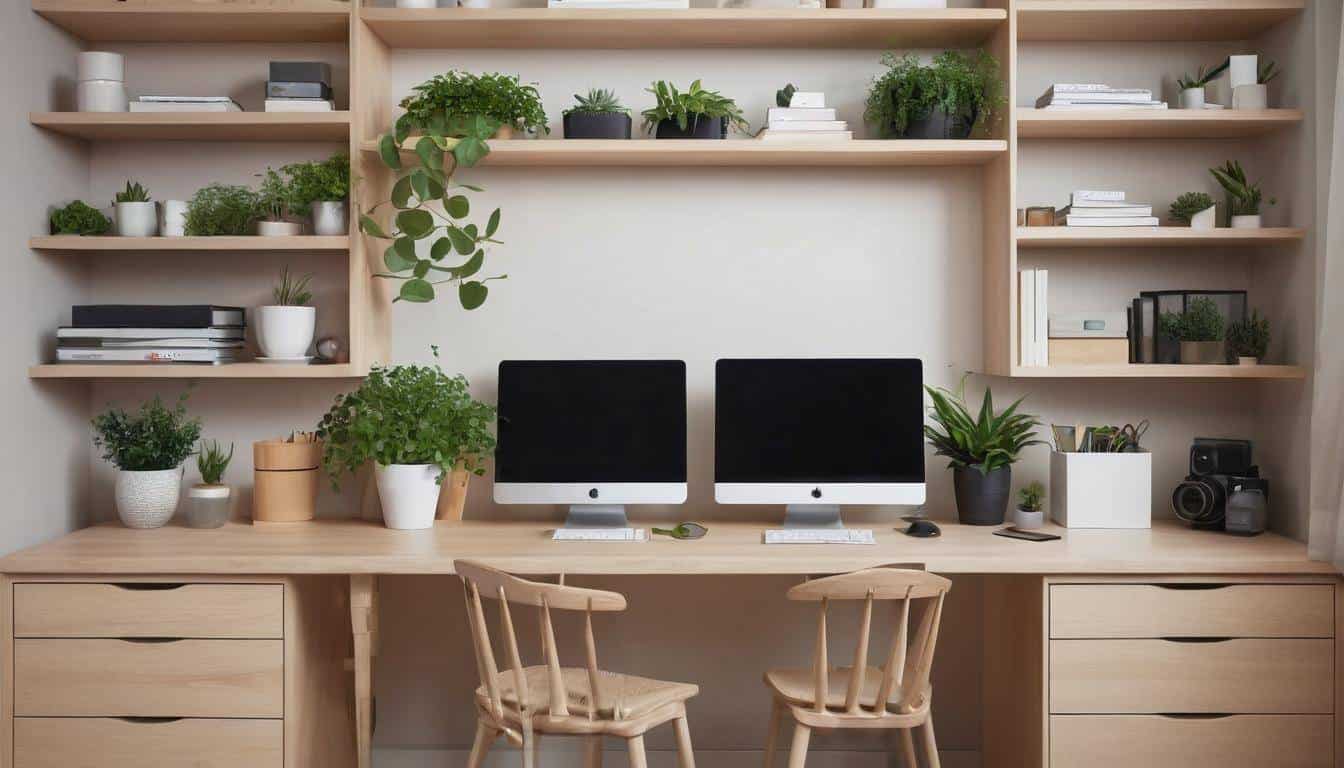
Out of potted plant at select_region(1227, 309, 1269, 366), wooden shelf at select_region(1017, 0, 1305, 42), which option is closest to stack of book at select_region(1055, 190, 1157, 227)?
potted plant at select_region(1227, 309, 1269, 366)

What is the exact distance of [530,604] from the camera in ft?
7.41

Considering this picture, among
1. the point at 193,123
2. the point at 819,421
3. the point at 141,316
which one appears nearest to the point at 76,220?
the point at 141,316

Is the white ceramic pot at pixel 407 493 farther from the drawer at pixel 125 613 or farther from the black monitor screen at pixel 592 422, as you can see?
the drawer at pixel 125 613

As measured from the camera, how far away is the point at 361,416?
2.75 m

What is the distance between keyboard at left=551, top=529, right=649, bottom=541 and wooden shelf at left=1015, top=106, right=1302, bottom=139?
1507mm

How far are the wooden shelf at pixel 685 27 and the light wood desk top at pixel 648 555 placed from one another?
1.38m

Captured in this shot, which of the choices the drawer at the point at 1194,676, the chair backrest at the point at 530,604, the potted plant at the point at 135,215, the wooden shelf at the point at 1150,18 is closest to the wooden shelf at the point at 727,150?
the wooden shelf at the point at 1150,18

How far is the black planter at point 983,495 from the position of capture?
284 cm

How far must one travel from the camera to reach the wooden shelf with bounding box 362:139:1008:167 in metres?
2.76

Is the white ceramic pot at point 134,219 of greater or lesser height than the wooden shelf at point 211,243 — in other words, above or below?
above

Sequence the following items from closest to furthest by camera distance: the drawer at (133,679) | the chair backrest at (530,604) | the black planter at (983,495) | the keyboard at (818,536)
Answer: the chair backrest at (530,604)
the drawer at (133,679)
the keyboard at (818,536)
the black planter at (983,495)

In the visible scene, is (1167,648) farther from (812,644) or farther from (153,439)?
(153,439)

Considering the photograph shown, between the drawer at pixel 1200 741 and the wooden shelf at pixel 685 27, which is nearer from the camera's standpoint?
the drawer at pixel 1200 741

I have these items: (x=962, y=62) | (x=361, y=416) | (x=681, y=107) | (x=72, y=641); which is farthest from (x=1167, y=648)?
(x=72, y=641)
